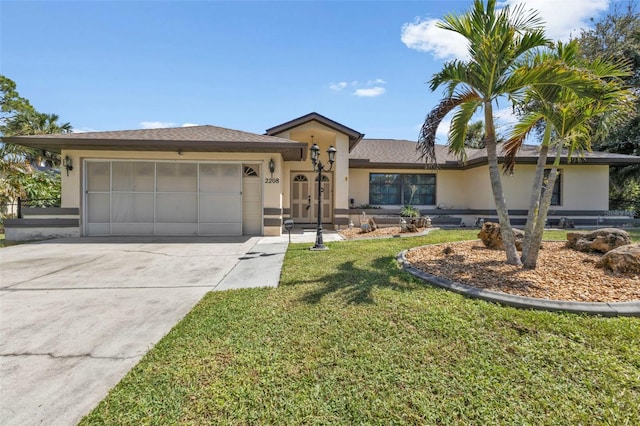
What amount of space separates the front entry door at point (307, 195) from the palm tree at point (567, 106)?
9571 millimetres

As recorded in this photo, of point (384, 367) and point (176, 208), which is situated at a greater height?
Answer: point (176, 208)

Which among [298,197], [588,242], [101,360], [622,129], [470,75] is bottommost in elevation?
[101,360]

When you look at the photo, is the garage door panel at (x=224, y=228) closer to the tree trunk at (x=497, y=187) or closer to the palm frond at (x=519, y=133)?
the tree trunk at (x=497, y=187)

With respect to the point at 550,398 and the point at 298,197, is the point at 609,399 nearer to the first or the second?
the point at 550,398

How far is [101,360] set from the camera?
2.67 meters

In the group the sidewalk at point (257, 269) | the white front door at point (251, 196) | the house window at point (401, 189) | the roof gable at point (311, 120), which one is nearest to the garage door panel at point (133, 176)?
the white front door at point (251, 196)

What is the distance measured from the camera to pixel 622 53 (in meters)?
17.1

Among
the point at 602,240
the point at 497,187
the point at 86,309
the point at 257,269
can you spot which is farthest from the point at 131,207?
the point at 602,240

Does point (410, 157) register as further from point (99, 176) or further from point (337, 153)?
point (99, 176)

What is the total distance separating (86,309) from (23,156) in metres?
21.2

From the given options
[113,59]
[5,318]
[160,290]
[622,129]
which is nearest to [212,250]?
[160,290]

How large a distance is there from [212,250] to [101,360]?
547 cm

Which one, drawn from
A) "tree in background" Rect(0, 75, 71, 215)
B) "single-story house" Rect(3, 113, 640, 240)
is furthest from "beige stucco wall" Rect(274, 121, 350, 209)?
"tree in background" Rect(0, 75, 71, 215)

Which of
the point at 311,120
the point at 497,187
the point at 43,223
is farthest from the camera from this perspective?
the point at 311,120
